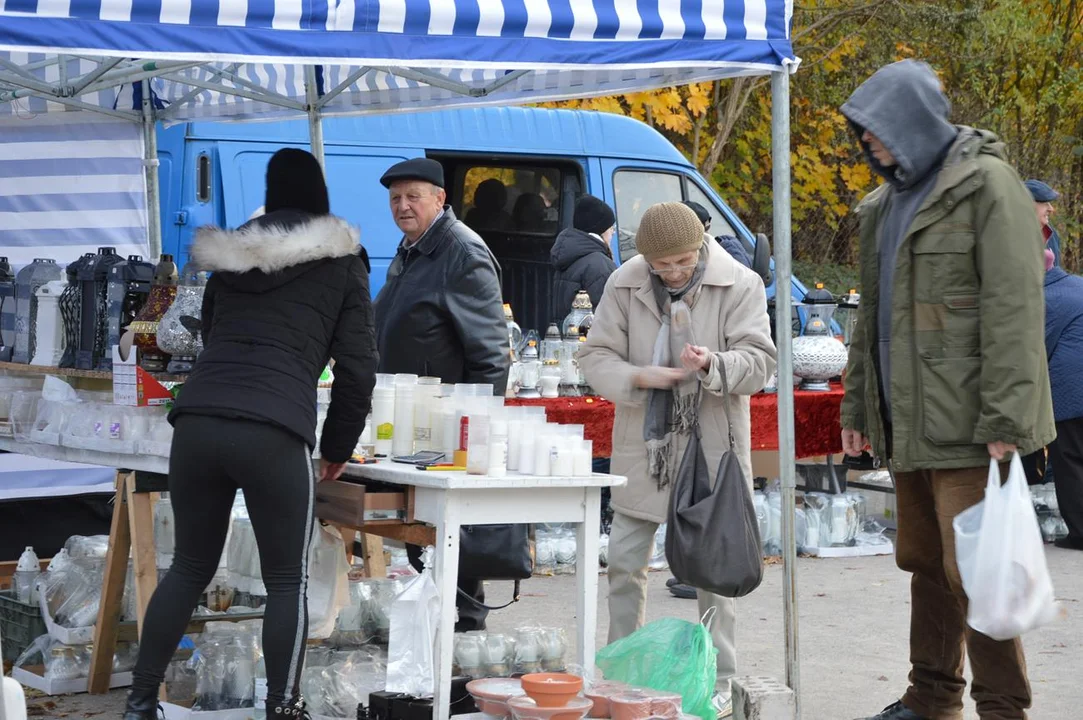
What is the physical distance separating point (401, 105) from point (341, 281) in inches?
122

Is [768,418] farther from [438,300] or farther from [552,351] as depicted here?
[438,300]

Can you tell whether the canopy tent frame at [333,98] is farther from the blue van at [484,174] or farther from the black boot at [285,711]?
the black boot at [285,711]

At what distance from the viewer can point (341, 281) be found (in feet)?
13.4

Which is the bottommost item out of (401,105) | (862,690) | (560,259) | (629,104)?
(862,690)

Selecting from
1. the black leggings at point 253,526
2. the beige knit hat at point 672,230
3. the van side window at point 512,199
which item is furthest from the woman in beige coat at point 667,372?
the van side window at point 512,199

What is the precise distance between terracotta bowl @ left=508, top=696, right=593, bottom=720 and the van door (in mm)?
5158

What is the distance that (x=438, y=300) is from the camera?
510 cm

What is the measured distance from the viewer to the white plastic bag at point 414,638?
13.0 feet

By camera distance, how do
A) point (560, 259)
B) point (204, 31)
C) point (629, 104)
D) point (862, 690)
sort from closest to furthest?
point (204, 31) < point (862, 690) < point (560, 259) < point (629, 104)

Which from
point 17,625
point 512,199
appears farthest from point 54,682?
point 512,199

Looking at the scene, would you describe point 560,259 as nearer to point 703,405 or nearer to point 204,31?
point 703,405

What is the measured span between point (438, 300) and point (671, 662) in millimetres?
1534

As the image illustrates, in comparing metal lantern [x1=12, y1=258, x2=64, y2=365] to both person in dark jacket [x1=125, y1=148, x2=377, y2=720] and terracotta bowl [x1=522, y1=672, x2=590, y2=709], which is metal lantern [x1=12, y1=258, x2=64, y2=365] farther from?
terracotta bowl [x1=522, y1=672, x2=590, y2=709]

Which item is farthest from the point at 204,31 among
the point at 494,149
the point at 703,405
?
the point at 494,149
